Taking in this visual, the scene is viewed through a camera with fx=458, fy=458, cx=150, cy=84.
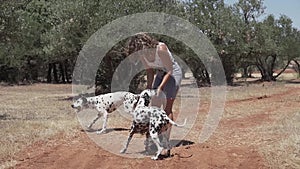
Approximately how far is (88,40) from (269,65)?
36.9 meters

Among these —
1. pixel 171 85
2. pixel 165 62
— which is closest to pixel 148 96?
pixel 171 85

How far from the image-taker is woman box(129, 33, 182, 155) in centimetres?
890

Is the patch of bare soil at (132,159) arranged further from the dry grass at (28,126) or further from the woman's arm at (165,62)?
the woman's arm at (165,62)

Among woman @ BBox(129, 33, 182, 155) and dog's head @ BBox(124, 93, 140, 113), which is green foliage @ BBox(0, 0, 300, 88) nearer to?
dog's head @ BBox(124, 93, 140, 113)

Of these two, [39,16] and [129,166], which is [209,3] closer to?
[39,16]

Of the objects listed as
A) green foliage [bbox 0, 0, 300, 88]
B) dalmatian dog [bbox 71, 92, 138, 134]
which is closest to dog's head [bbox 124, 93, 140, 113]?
dalmatian dog [bbox 71, 92, 138, 134]

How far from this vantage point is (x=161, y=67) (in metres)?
9.09

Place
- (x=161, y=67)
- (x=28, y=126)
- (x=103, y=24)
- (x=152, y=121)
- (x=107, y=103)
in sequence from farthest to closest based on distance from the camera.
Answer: (x=103, y=24), (x=28, y=126), (x=107, y=103), (x=161, y=67), (x=152, y=121)

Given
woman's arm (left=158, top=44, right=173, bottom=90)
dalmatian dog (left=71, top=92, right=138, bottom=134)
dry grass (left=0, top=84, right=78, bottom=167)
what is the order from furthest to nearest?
dalmatian dog (left=71, top=92, right=138, bottom=134)
dry grass (left=0, top=84, right=78, bottom=167)
woman's arm (left=158, top=44, right=173, bottom=90)

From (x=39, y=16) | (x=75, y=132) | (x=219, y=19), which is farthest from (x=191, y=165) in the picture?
(x=39, y=16)

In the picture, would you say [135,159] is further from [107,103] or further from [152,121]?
[107,103]

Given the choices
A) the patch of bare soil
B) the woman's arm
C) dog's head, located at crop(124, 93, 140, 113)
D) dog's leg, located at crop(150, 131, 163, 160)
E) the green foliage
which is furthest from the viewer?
the green foliage

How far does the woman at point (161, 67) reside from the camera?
29.2ft

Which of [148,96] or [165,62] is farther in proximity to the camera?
[148,96]
